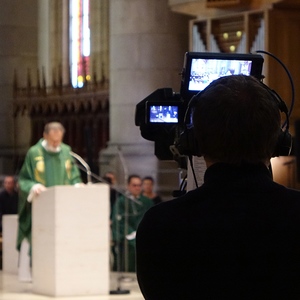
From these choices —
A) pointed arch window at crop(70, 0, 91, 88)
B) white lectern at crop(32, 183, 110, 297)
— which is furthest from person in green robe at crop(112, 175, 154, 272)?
pointed arch window at crop(70, 0, 91, 88)

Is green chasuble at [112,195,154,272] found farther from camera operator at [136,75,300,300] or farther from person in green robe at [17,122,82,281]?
camera operator at [136,75,300,300]

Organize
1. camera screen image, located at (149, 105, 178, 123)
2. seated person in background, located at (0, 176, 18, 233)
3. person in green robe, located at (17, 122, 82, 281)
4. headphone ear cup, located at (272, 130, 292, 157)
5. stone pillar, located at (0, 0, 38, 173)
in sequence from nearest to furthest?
headphone ear cup, located at (272, 130, 292, 157)
camera screen image, located at (149, 105, 178, 123)
person in green robe, located at (17, 122, 82, 281)
seated person in background, located at (0, 176, 18, 233)
stone pillar, located at (0, 0, 38, 173)

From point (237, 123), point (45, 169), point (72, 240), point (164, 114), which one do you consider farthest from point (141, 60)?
point (237, 123)

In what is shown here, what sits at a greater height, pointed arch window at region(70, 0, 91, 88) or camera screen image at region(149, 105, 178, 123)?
camera screen image at region(149, 105, 178, 123)

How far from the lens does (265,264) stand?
6.81ft

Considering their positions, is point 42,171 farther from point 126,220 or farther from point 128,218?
point 128,218

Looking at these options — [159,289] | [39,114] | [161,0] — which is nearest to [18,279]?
[161,0]

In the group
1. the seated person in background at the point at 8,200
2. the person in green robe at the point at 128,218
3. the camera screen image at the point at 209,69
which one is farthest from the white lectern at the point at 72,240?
the camera screen image at the point at 209,69

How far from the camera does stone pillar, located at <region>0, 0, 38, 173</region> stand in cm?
2053

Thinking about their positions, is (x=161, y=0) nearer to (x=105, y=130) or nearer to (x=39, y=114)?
(x=105, y=130)

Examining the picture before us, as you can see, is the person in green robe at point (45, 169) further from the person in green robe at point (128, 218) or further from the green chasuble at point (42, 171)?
the person in green robe at point (128, 218)

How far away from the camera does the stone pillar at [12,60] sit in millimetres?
20531

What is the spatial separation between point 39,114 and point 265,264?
18.3m

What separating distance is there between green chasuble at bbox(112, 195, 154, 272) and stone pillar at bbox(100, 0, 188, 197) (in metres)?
3.45
